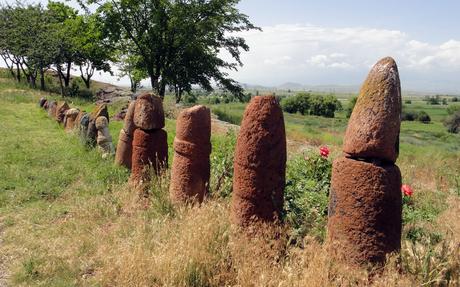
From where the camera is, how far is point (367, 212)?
4215 mm

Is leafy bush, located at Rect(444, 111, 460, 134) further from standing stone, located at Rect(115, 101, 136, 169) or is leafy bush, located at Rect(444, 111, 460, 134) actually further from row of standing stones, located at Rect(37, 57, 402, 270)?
row of standing stones, located at Rect(37, 57, 402, 270)

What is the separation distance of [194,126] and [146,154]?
4.86ft

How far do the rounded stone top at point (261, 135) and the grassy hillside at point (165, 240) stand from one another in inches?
31.8

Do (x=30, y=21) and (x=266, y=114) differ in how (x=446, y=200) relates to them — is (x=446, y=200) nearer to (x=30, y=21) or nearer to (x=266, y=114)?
(x=266, y=114)

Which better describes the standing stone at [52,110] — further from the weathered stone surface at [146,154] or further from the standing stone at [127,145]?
the weathered stone surface at [146,154]

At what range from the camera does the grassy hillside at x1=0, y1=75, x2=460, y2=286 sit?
414cm

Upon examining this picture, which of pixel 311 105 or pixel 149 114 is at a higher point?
pixel 149 114

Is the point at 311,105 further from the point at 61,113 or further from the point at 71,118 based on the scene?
the point at 71,118

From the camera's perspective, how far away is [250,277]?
422cm

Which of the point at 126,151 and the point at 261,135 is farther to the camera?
the point at 126,151

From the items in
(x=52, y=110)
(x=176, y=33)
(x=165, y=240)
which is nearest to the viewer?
(x=165, y=240)

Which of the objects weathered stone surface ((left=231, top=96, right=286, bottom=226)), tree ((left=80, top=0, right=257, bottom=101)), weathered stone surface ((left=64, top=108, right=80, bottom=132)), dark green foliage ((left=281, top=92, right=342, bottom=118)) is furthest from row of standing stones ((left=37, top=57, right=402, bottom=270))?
dark green foliage ((left=281, top=92, right=342, bottom=118))

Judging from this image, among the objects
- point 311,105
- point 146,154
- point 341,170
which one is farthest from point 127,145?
point 311,105

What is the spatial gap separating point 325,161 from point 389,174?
402cm
